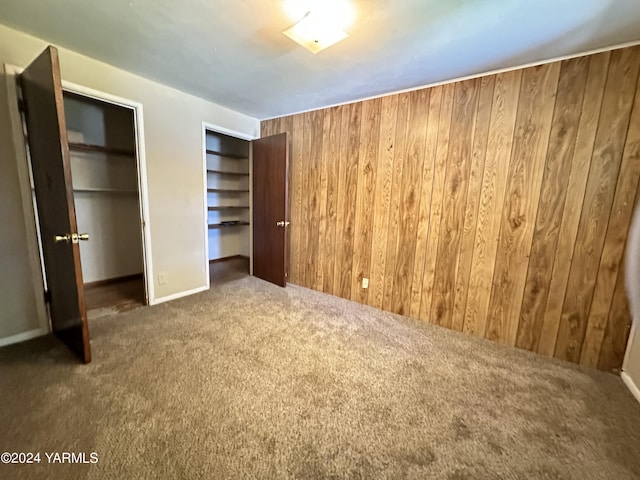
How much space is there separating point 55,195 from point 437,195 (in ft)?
9.81

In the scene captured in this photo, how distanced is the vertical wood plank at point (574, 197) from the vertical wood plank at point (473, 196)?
1.88 feet

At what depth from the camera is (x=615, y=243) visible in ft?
6.07

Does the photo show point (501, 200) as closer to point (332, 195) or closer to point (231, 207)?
point (332, 195)

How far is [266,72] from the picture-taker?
227 cm

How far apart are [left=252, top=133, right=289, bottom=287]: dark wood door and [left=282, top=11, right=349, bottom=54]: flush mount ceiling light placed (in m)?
1.53

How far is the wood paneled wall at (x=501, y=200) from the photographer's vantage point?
185cm

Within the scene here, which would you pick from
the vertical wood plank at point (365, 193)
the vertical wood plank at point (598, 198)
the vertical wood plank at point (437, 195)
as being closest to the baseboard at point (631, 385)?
the vertical wood plank at point (598, 198)

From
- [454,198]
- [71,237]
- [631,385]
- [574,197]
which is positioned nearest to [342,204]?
[454,198]

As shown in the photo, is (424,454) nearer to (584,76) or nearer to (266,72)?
(584,76)

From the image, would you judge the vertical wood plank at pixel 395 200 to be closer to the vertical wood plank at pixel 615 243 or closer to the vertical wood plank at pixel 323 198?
the vertical wood plank at pixel 323 198

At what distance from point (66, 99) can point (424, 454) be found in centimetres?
450

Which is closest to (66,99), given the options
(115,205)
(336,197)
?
(115,205)

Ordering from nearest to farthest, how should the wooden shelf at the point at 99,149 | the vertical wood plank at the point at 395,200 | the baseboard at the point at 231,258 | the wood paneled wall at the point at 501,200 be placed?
the wood paneled wall at the point at 501,200, the vertical wood plank at the point at 395,200, the wooden shelf at the point at 99,149, the baseboard at the point at 231,258

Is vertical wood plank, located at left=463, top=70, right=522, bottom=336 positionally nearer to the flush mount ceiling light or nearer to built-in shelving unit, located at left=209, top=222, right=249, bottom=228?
the flush mount ceiling light
